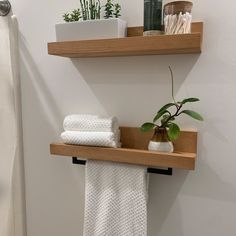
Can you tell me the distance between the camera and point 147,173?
0.89 metres

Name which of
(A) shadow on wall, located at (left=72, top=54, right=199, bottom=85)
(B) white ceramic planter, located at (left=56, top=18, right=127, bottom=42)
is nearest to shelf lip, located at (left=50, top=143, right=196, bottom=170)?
(A) shadow on wall, located at (left=72, top=54, right=199, bottom=85)

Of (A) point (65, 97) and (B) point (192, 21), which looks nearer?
(B) point (192, 21)

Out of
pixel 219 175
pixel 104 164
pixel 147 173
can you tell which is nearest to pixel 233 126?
pixel 219 175

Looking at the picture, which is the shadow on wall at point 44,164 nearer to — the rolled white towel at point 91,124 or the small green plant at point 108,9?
the rolled white towel at point 91,124

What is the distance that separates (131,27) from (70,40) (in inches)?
8.6

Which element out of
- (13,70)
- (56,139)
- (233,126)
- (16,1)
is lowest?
(56,139)

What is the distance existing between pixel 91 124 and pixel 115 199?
0.92 feet

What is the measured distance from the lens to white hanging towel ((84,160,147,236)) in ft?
2.85

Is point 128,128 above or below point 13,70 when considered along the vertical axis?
below

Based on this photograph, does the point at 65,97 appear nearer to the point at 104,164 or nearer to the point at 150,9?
the point at 104,164

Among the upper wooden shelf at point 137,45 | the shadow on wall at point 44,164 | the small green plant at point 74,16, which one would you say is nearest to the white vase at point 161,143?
the upper wooden shelf at point 137,45

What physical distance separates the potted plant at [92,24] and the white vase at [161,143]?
340mm

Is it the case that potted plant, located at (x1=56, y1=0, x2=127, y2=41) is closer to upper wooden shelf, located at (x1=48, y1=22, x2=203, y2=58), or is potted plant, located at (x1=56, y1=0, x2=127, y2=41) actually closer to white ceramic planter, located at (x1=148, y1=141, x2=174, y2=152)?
upper wooden shelf, located at (x1=48, y1=22, x2=203, y2=58)

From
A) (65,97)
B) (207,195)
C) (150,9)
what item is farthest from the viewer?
(65,97)
